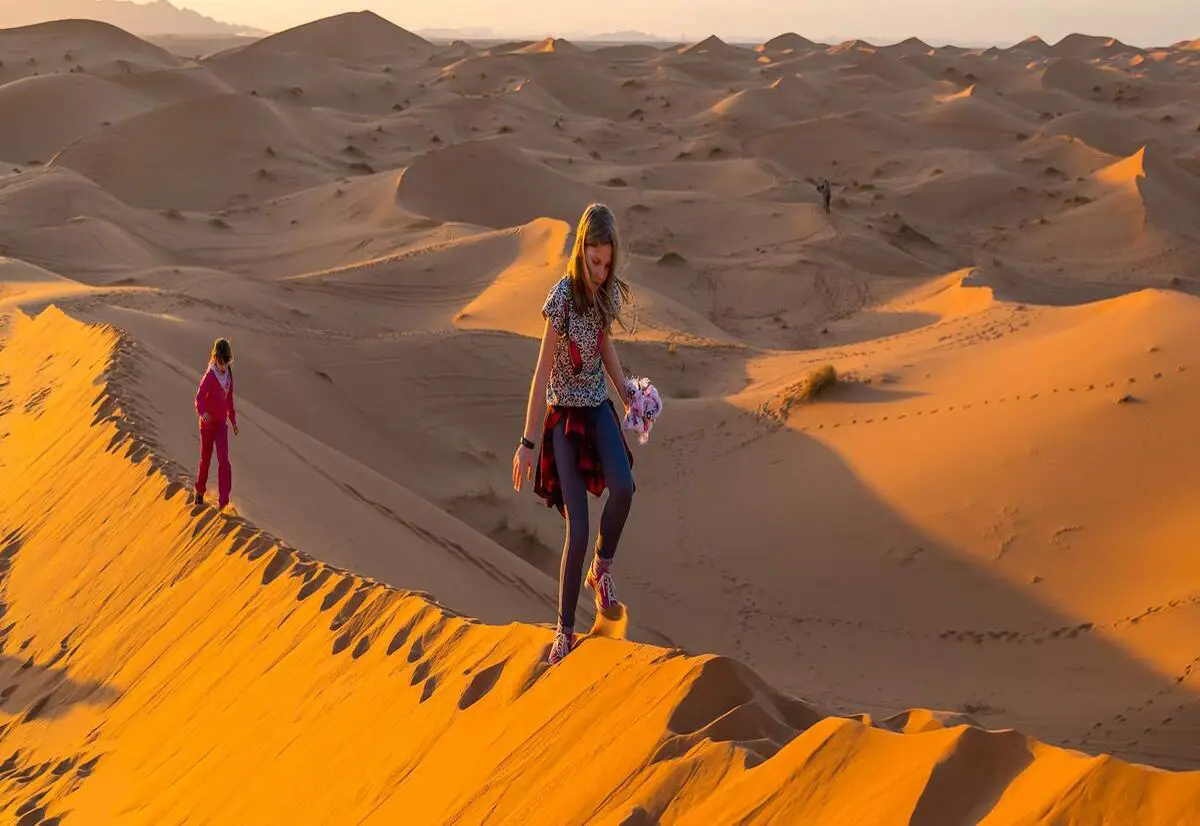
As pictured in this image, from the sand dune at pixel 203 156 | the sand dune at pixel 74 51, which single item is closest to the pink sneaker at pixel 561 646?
the sand dune at pixel 203 156

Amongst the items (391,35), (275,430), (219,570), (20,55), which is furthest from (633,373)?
(391,35)

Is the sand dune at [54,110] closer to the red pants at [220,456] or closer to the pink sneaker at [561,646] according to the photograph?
the red pants at [220,456]

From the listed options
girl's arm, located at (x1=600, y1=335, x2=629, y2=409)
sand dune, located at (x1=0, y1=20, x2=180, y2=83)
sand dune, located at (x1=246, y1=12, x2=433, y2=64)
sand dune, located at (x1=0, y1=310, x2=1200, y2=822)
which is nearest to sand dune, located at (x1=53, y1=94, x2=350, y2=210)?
sand dune, located at (x1=0, y1=20, x2=180, y2=83)

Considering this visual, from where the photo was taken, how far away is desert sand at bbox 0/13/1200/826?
12.4 feet

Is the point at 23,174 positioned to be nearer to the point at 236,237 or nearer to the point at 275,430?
the point at 236,237

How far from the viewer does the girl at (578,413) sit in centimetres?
416

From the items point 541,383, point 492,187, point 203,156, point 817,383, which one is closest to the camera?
point 541,383

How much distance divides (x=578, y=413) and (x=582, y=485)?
262 mm

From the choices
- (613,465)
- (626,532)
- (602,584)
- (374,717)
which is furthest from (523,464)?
(626,532)

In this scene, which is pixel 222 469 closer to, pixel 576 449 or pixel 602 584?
pixel 602 584

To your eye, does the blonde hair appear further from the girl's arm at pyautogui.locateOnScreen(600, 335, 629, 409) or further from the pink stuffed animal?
the pink stuffed animal

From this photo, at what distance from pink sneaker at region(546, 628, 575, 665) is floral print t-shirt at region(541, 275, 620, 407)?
2.76 feet

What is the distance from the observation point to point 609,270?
4.16 m

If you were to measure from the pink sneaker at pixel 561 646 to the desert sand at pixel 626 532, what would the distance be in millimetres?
88
